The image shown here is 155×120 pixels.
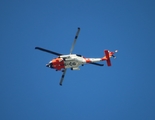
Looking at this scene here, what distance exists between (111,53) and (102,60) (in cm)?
162

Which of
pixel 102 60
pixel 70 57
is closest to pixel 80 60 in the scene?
pixel 70 57

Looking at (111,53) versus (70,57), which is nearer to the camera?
(70,57)

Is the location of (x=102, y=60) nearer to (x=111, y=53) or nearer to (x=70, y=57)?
(x=111, y=53)

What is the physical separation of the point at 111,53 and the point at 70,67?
6489 mm

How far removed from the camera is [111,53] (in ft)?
125

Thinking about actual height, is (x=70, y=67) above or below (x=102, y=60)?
below

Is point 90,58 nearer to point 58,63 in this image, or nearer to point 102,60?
point 102,60

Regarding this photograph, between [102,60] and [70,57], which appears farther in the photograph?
[102,60]

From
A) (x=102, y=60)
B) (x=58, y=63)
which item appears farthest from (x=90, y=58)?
(x=58, y=63)

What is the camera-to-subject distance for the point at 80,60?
35.8m

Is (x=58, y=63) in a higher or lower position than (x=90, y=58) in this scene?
lower

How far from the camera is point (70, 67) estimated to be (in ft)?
117

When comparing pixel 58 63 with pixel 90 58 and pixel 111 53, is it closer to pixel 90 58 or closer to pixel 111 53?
pixel 90 58

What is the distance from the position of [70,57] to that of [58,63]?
1923 millimetres
